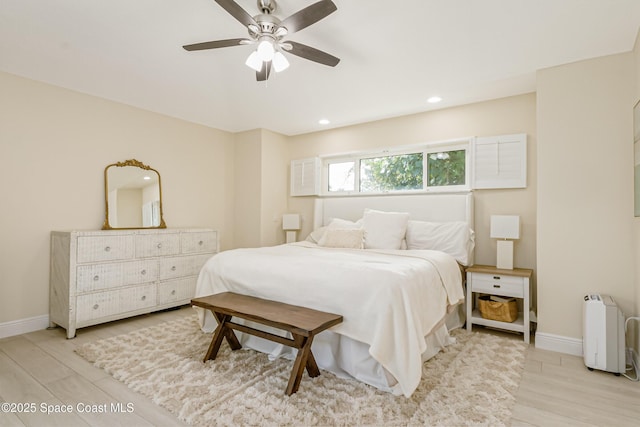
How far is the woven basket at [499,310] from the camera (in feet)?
10.00

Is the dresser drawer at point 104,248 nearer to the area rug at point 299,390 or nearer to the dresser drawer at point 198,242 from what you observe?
the dresser drawer at point 198,242

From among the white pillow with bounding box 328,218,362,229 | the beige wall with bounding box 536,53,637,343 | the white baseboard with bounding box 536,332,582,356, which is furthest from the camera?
the white pillow with bounding box 328,218,362,229

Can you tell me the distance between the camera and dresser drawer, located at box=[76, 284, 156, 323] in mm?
3089

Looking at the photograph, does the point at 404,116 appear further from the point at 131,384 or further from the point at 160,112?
the point at 131,384

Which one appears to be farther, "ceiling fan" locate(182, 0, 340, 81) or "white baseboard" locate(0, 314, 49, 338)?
"white baseboard" locate(0, 314, 49, 338)

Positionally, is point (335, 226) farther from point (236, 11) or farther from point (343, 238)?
point (236, 11)

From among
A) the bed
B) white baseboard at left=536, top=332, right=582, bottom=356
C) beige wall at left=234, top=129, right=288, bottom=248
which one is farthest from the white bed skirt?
beige wall at left=234, top=129, right=288, bottom=248

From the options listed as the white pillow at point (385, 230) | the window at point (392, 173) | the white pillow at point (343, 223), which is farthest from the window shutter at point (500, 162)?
the white pillow at point (343, 223)

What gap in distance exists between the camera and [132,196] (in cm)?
395

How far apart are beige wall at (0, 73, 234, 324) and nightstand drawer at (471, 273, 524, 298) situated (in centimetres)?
374

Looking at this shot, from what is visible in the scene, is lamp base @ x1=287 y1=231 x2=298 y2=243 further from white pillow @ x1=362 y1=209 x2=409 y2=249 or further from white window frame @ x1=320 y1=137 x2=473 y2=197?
white pillow @ x1=362 y1=209 x2=409 y2=249

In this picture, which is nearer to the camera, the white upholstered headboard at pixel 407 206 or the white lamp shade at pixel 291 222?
the white upholstered headboard at pixel 407 206

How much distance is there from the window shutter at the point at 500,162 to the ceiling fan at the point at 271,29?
7.03 feet

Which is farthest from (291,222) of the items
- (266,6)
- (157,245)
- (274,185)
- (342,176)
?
(266,6)
